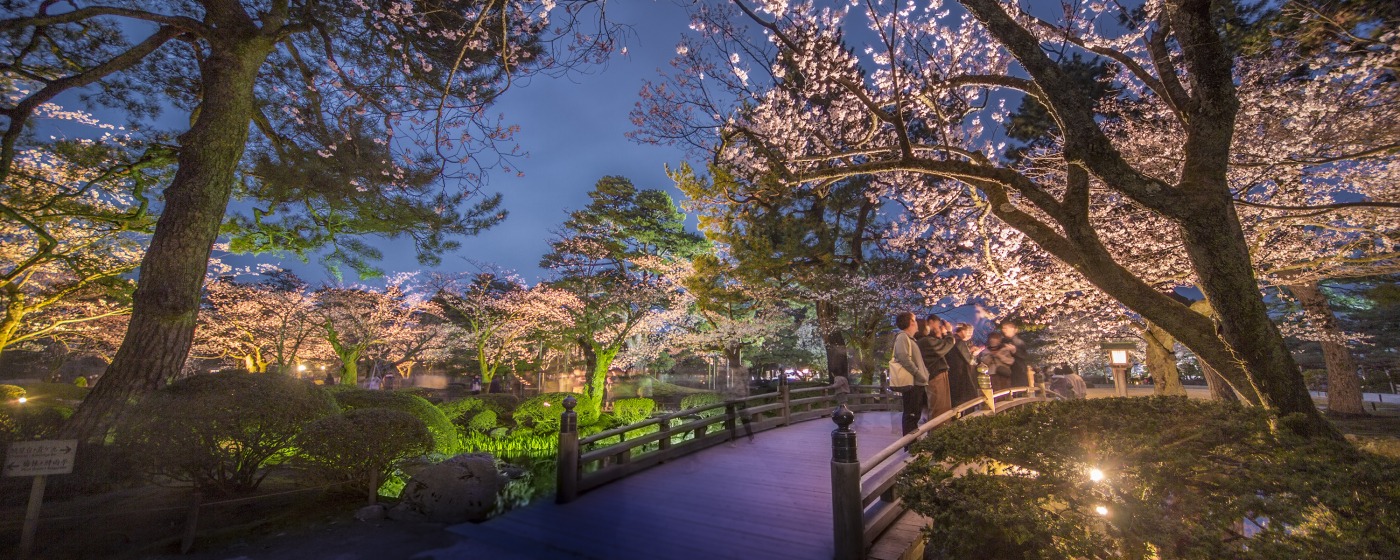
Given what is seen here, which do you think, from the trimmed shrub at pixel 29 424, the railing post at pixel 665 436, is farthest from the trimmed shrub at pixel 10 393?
the railing post at pixel 665 436

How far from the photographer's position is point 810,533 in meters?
4.80

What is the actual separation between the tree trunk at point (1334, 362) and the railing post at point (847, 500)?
19845mm

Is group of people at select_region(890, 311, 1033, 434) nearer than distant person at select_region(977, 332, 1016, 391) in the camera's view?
Yes

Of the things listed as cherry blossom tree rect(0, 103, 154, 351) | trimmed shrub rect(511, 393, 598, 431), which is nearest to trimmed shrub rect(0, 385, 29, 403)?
cherry blossom tree rect(0, 103, 154, 351)

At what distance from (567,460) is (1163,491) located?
5.52 m

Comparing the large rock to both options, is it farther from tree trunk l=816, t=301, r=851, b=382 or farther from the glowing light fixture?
tree trunk l=816, t=301, r=851, b=382

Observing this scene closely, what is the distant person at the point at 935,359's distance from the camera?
27.3ft

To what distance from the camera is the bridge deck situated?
14.6 ft

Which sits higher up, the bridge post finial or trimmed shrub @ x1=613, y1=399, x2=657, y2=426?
the bridge post finial

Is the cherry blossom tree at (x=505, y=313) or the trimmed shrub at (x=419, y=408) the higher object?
the cherry blossom tree at (x=505, y=313)

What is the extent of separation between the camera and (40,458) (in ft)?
14.3

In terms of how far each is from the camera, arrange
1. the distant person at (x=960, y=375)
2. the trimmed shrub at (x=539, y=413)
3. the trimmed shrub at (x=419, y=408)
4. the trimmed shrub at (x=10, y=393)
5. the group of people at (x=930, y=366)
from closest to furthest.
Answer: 1. the group of people at (x=930, y=366)
2. the trimmed shrub at (x=419, y=408)
3. the distant person at (x=960, y=375)
4. the trimmed shrub at (x=539, y=413)
5. the trimmed shrub at (x=10, y=393)

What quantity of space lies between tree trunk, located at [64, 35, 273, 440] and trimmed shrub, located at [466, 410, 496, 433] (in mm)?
6886

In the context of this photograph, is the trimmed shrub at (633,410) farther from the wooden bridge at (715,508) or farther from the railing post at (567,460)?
the railing post at (567,460)
